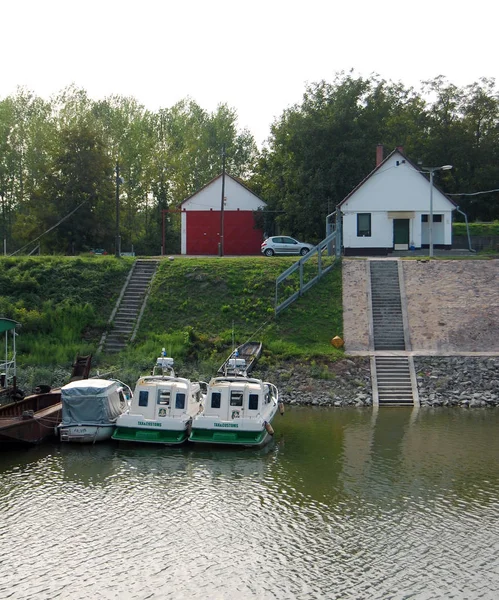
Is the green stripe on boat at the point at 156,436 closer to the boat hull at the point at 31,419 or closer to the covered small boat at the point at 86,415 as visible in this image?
the covered small boat at the point at 86,415

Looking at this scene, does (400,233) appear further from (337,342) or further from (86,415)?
(86,415)

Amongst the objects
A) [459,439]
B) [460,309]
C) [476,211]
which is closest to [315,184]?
[476,211]

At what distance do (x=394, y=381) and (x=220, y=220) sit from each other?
28579 millimetres

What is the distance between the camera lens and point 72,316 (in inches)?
1619

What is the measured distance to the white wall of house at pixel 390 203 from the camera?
48.9 m

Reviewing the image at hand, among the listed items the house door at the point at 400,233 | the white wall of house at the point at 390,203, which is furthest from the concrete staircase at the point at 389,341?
the house door at the point at 400,233

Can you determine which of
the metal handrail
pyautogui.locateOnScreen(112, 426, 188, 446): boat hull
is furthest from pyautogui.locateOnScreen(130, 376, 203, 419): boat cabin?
the metal handrail

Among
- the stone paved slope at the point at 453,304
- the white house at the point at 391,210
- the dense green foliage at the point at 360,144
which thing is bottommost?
the stone paved slope at the point at 453,304

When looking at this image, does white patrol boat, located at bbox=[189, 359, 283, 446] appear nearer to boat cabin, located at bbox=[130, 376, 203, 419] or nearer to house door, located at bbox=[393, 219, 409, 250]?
boat cabin, located at bbox=[130, 376, 203, 419]

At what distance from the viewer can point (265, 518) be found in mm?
19750

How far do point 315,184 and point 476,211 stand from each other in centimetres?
1604

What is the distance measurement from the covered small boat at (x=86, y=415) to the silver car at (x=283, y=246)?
2770cm

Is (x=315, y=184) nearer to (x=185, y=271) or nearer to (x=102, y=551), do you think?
(x=185, y=271)

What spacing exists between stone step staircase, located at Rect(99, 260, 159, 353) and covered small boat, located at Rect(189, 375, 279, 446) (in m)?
12.9
